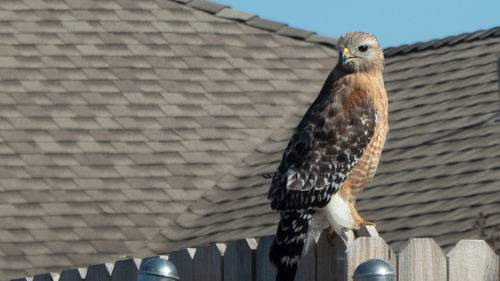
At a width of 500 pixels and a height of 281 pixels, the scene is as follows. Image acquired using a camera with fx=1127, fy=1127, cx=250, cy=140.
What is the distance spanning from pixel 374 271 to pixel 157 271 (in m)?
0.77

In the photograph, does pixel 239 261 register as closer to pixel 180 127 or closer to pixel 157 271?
pixel 157 271

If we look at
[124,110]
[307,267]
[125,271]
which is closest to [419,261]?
[307,267]

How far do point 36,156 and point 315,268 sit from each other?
7297 mm

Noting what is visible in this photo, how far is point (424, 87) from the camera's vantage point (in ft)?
35.9

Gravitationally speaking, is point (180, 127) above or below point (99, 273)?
above

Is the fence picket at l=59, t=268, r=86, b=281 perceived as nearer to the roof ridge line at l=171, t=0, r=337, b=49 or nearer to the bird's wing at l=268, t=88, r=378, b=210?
the bird's wing at l=268, t=88, r=378, b=210

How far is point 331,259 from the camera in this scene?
3771 mm

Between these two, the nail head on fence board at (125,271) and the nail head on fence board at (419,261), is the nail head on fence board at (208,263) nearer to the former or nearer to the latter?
the nail head on fence board at (125,271)

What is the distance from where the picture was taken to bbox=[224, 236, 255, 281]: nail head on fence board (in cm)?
400

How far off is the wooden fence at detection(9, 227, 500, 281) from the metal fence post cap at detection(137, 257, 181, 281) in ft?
1.14

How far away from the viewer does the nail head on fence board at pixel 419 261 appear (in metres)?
3.65

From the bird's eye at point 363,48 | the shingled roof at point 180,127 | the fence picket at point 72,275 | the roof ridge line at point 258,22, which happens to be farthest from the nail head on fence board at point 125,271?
the roof ridge line at point 258,22

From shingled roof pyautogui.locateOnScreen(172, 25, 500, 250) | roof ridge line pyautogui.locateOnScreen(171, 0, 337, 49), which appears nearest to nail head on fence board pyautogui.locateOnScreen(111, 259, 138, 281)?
shingled roof pyautogui.locateOnScreen(172, 25, 500, 250)

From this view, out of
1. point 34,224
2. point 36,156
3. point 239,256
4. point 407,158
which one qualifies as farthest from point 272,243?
point 36,156
